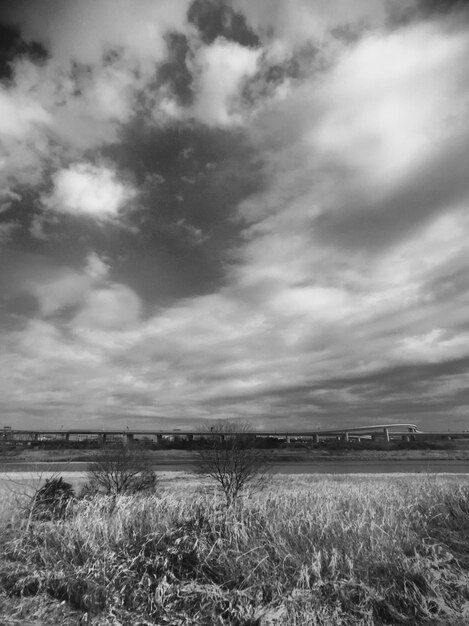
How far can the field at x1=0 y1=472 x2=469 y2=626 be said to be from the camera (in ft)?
18.7

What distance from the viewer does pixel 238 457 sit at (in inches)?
1350

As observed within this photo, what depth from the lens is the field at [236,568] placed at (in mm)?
5703

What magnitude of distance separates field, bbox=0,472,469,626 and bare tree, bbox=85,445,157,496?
2240 cm

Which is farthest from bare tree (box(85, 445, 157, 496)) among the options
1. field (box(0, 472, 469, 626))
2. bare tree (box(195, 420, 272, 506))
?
field (box(0, 472, 469, 626))

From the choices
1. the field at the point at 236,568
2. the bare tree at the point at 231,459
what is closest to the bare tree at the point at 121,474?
the bare tree at the point at 231,459

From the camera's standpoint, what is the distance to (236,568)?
6688 millimetres

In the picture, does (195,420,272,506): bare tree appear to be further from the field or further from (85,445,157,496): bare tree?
the field

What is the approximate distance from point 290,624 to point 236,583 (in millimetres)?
1244

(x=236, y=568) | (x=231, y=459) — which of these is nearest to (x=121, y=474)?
(x=231, y=459)

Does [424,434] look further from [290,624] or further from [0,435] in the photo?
[290,624]

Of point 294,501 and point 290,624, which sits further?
point 294,501

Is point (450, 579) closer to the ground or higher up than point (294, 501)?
closer to the ground

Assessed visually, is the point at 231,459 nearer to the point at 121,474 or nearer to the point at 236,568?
the point at 121,474

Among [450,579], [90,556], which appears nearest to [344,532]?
[450,579]
